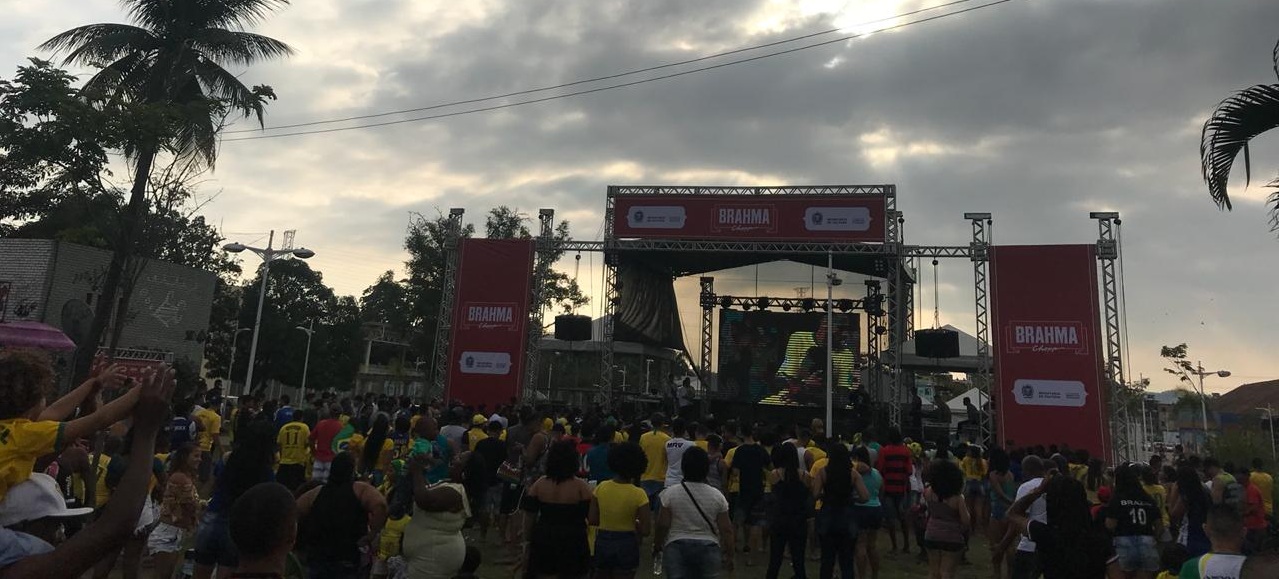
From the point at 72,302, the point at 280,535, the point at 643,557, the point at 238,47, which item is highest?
the point at 238,47

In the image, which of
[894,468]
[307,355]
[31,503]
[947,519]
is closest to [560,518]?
[31,503]

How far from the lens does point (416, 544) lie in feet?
14.7

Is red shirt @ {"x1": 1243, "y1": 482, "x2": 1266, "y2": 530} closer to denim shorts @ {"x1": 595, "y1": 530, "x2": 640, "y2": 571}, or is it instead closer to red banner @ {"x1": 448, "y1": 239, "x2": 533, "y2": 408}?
denim shorts @ {"x1": 595, "y1": 530, "x2": 640, "y2": 571}

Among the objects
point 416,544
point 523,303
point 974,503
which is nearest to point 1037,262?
point 974,503

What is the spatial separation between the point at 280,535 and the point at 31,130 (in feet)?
60.2

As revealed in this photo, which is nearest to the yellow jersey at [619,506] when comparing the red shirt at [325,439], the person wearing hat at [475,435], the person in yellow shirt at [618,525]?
the person in yellow shirt at [618,525]

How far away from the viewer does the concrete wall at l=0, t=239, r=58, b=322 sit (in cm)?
1938

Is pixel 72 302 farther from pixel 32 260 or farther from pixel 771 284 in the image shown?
pixel 771 284

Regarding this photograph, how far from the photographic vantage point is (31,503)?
2.40 m

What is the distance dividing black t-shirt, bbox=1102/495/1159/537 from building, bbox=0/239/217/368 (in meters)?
20.2

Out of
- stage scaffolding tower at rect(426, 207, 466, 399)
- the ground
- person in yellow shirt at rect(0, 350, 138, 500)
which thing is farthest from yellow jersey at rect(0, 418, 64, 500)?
stage scaffolding tower at rect(426, 207, 466, 399)

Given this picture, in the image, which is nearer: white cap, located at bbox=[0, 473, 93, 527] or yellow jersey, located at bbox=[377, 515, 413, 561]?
white cap, located at bbox=[0, 473, 93, 527]

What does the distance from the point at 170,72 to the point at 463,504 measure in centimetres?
1760

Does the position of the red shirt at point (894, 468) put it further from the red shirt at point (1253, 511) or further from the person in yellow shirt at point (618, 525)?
the person in yellow shirt at point (618, 525)
